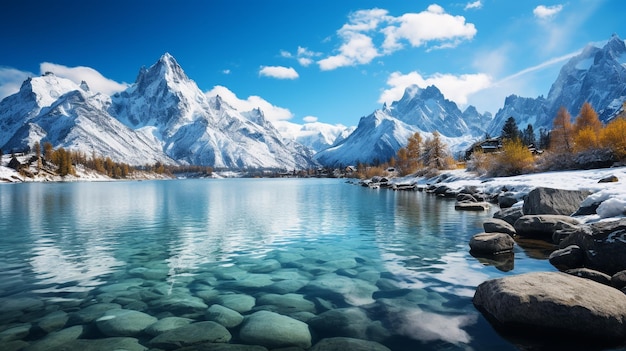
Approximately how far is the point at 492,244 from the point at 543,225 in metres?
6.19

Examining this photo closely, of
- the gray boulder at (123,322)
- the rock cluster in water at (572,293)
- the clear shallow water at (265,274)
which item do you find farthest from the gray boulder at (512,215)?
the gray boulder at (123,322)

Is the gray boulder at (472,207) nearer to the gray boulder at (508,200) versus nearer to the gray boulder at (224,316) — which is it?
the gray boulder at (508,200)

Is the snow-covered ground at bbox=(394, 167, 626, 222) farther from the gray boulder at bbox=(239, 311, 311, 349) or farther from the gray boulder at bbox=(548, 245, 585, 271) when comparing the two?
the gray boulder at bbox=(239, 311, 311, 349)

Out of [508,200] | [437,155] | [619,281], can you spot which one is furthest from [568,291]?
[437,155]

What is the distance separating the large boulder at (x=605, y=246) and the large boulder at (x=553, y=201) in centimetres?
1173

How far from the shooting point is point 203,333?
9.03 metres

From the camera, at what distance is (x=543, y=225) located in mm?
21750

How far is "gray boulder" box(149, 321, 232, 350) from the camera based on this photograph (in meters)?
8.52

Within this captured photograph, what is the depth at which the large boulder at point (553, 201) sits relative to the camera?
2592 centimetres

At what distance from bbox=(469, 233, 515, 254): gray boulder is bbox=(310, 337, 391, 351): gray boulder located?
40.0 ft

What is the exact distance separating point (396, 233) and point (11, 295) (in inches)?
847

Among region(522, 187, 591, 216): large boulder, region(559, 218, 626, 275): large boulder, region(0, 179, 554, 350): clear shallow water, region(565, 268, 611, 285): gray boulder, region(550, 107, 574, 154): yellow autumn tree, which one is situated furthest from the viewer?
region(550, 107, 574, 154): yellow autumn tree

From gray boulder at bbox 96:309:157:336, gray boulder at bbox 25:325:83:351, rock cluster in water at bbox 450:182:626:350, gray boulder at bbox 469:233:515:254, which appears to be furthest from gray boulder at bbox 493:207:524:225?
gray boulder at bbox 25:325:83:351

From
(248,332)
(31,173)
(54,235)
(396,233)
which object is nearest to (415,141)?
(396,233)
